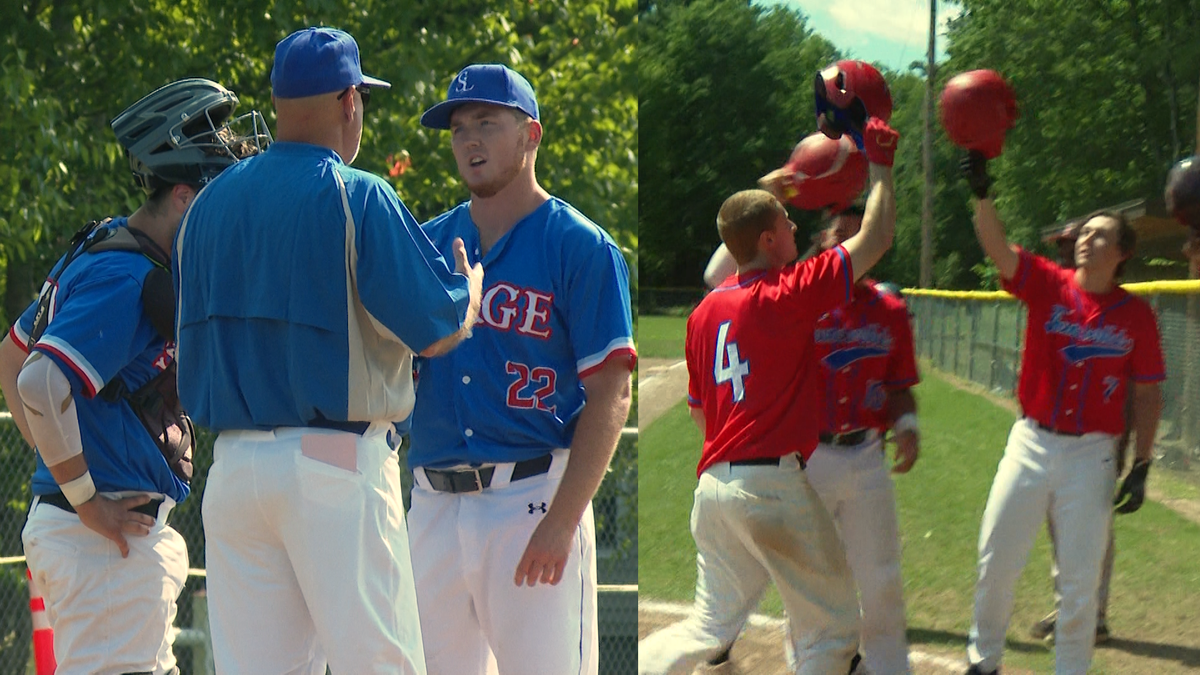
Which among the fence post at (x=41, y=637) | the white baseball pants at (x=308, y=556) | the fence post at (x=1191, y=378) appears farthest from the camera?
the fence post at (x=41, y=637)

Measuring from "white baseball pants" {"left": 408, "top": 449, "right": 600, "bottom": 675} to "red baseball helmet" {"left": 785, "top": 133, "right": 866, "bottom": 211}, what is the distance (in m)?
0.98

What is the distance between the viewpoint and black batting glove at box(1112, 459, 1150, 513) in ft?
9.80

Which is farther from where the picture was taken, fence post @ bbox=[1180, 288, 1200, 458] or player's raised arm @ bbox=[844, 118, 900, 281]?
player's raised arm @ bbox=[844, 118, 900, 281]

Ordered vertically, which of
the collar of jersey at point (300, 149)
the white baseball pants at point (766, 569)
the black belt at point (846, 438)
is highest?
the collar of jersey at point (300, 149)

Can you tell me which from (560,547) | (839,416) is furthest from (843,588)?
(560,547)

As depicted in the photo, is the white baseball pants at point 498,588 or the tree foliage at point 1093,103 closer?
the tree foliage at point 1093,103

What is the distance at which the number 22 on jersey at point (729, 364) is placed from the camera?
12.2 ft

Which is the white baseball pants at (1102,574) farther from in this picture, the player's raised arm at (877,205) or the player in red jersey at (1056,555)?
the player's raised arm at (877,205)

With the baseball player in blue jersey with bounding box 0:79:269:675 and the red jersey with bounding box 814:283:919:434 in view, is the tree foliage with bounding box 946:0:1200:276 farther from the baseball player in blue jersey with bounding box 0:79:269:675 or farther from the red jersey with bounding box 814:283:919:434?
the baseball player in blue jersey with bounding box 0:79:269:675

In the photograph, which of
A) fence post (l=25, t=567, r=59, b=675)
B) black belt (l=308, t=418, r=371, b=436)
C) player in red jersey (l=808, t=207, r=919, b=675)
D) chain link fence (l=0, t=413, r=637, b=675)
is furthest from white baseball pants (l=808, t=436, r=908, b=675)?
fence post (l=25, t=567, r=59, b=675)

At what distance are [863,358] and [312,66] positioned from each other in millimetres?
1640

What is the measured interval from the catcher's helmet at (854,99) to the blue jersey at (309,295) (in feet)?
3.88

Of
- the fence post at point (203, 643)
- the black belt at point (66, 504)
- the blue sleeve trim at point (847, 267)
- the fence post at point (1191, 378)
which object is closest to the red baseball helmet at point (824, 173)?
the blue sleeve trim at point (847, 267)

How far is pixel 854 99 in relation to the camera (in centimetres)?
340
